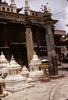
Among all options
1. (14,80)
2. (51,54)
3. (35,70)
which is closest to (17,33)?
(35,70)

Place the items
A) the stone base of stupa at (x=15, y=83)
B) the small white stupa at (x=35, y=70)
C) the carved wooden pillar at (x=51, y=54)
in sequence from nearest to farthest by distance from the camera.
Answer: the stone base of stupa at (x=15, y=83), the small white stupa at (x=35, y=70), the carved wooden pillar at (x=51, y=54)

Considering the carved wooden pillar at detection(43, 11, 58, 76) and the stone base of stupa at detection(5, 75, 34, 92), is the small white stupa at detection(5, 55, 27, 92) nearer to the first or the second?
the stone base of stupa at detection(5, 75, 34, 92)

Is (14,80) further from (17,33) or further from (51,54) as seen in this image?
(17,33)

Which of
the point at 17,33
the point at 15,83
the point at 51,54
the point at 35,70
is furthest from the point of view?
the point at 17,33

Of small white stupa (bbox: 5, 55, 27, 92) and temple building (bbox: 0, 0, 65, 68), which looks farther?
temple building (bbox: 0, 0, 65, 68)

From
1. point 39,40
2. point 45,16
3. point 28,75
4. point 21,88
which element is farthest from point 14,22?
point 21,88

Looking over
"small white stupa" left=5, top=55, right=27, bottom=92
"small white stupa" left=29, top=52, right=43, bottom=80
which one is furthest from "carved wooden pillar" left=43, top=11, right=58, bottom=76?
"small white stupa" left=5, top=55, right=27, bottom=92

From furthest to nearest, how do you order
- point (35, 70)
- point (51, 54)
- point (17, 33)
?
point (17, 33) < point (35, 70) < point (51, 54)

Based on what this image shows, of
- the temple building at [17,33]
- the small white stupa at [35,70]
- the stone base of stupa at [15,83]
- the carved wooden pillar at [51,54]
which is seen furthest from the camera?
the temple building at [17,33]

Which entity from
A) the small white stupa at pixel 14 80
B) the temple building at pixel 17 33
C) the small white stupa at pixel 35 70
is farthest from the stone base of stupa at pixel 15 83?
the temple building at pixel 17 33

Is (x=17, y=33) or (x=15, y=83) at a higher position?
(x=17, y=33)

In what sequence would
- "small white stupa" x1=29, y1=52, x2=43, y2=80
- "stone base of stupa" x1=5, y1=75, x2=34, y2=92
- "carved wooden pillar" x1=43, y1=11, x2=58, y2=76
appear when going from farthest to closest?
"carved wooden pillar" x1=43, y1=11, x2=58, y2=76, "small white stupa" x1=29, y1=52, x2=43, y2=80, "stone base of stupa" x1=5, y1=75, x2=34, y2=92

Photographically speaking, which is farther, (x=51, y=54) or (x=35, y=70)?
(x=35, y=70)

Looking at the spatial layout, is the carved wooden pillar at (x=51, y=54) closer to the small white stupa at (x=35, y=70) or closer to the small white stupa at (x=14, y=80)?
the small white stupa at (x=35, y=70)
